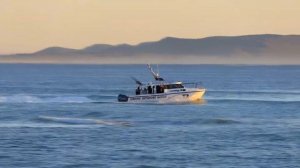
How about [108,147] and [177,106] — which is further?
[177,106]

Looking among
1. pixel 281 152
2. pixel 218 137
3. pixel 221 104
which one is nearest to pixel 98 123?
pixel 218 137

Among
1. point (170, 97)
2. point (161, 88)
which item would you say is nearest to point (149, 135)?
point (170, 97)

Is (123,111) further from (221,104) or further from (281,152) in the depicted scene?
(281,152)

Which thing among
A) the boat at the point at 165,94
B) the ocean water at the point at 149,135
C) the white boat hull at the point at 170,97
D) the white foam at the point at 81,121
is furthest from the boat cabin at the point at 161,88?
the white foam at the point at 81,121

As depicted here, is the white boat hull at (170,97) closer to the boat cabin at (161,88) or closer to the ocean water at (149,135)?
the boat cabin at (161,88)

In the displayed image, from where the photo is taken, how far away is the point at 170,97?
97188 millimetres

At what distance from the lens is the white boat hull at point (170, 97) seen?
97.2m

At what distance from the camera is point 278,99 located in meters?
110

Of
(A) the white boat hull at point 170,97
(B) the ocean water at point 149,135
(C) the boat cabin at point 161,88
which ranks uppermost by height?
(C) the boat cabin at point 161,88

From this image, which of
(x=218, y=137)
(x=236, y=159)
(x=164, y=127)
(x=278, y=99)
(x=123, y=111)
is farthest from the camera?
(x=278, y=99)

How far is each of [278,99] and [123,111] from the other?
28.0 metres

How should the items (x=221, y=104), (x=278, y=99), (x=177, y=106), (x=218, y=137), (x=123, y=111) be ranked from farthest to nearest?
(x=278, y=99)
(x=221, y=104)
(x=177, y=106)
(x=123, y=111)
(x=218, y=137)

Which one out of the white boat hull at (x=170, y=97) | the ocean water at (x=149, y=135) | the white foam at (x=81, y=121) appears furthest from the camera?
the white boat hull at (x=170, y=97)

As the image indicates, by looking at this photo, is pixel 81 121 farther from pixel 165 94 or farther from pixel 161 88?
pixel 161 88
